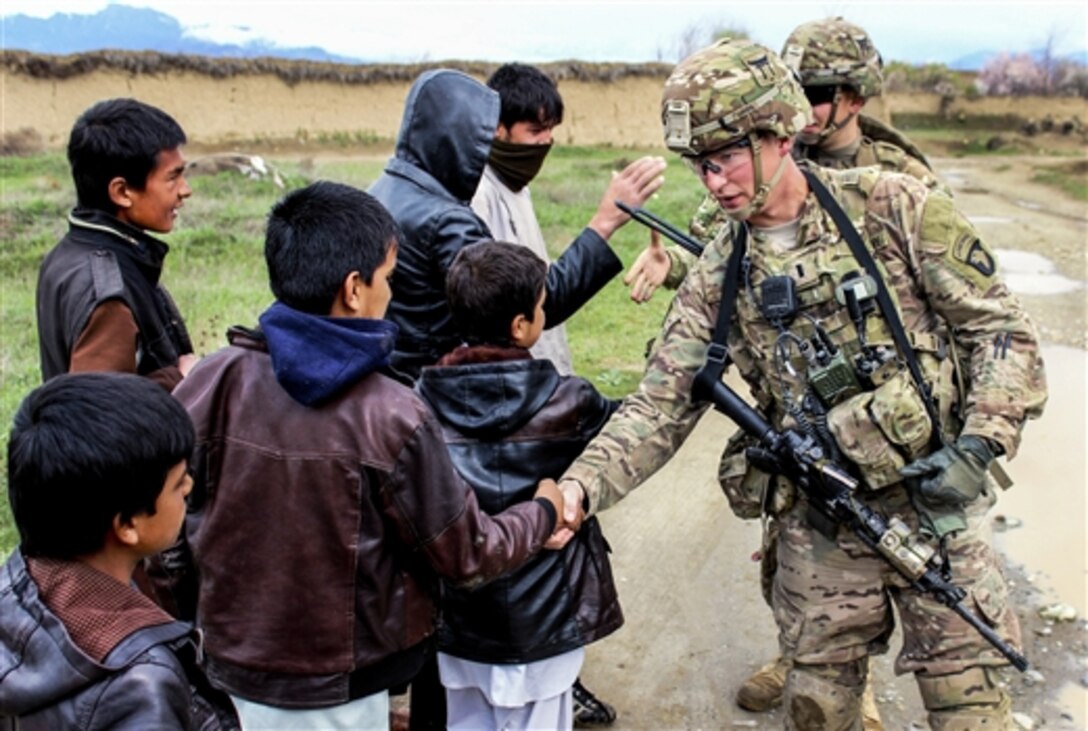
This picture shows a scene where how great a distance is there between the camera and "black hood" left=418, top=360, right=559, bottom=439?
2.61 metres

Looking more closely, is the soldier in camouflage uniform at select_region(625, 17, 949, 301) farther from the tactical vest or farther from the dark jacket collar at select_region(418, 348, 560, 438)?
the dark jacket collar at select_region(418, 348, 560, 438)

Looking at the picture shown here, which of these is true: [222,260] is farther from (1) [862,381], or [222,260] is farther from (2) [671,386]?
(1) [862,381]

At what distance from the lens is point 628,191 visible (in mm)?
3338

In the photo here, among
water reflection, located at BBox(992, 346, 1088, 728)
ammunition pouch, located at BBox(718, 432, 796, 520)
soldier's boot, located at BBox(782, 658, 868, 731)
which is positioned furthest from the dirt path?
ammunition pouch, located at BBox(718, 432, 796, 520)

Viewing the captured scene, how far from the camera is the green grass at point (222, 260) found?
7.53 metres

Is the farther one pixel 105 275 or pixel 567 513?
pixel 105 275

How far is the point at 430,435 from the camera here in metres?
2.20

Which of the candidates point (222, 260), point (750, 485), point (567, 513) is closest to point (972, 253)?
point (750, 485)

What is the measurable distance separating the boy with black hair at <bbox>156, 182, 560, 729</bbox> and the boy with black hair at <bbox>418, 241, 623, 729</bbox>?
0.37 metres

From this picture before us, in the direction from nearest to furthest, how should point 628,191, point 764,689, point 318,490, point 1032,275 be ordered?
point 318,490, point 628,191, point 764,689, point 1032,275

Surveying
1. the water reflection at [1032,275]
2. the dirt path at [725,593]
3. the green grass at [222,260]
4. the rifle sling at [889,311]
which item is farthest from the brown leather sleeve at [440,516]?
the water reflection at [1032,275]

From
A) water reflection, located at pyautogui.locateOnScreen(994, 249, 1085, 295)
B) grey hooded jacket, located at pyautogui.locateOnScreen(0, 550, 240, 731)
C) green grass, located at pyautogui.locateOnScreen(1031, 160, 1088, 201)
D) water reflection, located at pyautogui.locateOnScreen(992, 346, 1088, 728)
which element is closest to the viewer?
grey hooded jacket, located at pyautogui.locateOnScreen(0, 550, 240, 731)

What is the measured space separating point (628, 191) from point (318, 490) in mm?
1605

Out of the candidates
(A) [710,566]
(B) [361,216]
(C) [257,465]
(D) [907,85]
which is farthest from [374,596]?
(D) [907,85]
